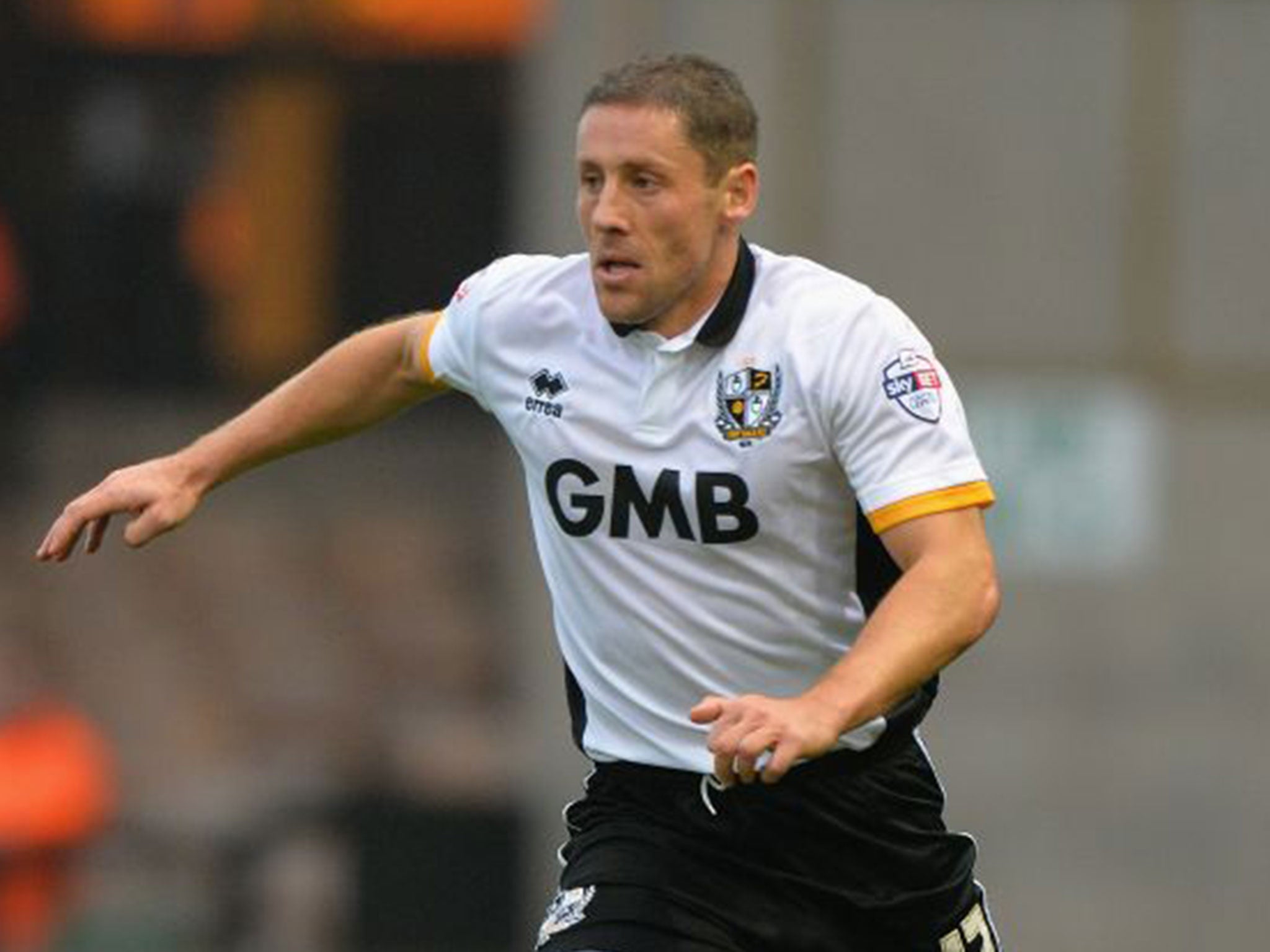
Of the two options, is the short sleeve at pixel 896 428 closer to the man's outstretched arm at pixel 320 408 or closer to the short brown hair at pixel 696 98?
the short brown hair at pixel 696 98

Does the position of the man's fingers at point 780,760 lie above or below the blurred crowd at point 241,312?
above

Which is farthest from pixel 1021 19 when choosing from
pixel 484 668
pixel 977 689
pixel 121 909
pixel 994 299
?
pixel 484 668

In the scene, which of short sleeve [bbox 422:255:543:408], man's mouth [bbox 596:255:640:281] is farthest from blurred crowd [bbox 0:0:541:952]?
man's mouth [bbox 596:255:640:281]

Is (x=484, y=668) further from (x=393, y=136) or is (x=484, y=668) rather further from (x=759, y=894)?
(x=759, y=894)

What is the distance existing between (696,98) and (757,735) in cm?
131

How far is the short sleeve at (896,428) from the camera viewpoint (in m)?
6.35

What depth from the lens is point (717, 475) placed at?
655 cm

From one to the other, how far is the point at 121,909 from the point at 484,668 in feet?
13.1

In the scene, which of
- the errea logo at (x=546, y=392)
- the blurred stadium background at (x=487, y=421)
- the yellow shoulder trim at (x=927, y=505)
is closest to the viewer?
the yellow shoulder trim at (x=927, y=505)

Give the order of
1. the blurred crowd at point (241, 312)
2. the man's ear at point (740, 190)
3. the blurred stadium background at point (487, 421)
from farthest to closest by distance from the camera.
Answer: the blurred crowd at point (241, 312)
the blurred stadium background at point (487, 421)
the man's ear at point (740, 190)

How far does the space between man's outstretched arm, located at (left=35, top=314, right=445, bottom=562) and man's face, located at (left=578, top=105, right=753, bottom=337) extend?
64cm

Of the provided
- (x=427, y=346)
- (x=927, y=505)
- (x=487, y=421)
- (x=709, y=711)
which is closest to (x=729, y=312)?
(x=927, y=505)

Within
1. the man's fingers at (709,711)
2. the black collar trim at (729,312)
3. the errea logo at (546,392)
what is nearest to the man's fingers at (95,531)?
the errea logo at (546,392)

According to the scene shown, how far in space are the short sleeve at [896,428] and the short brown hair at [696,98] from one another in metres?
0.39
